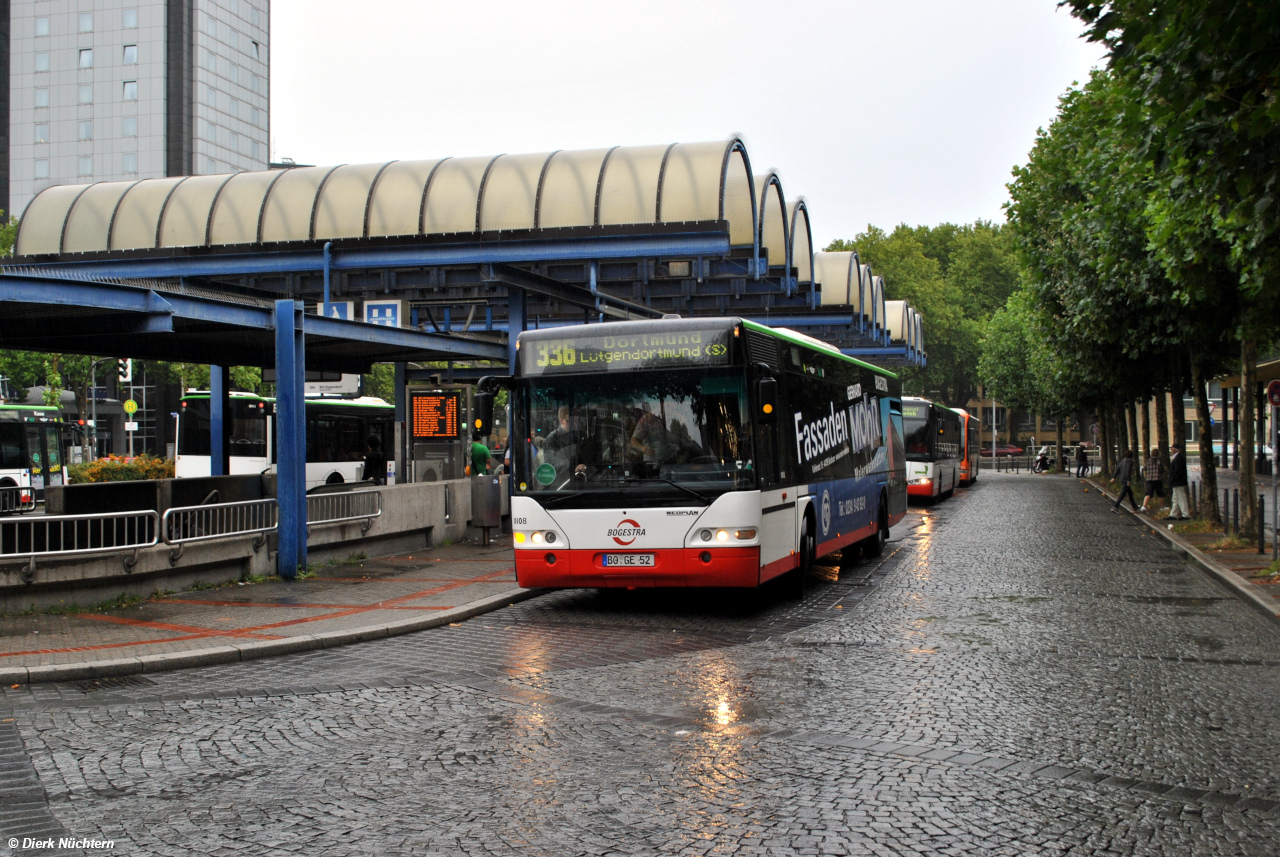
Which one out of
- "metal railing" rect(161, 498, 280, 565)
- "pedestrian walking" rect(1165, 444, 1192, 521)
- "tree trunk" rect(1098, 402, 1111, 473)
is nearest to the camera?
"metal railing" rect(161, 498, 280, 565)

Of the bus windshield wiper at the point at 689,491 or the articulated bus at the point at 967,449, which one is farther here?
the articulated bus at the point at 967,449

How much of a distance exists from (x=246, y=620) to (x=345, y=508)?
15.7 feet

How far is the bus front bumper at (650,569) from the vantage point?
1066 cm

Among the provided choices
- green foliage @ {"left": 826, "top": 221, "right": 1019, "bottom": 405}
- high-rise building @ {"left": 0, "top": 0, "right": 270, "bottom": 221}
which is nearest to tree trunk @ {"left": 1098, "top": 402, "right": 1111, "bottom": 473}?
green foliage @ {"left": 826, "top": 221, "right": 1019, "bottom": 405}

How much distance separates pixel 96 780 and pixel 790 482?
777 cm

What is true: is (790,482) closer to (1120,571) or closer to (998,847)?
(1120,571)

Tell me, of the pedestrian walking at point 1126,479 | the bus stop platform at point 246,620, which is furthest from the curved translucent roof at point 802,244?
the bus stop platform at point 246,620

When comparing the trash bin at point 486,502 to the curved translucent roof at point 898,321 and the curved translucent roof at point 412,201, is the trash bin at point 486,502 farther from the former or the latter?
the curved translucent roof at point 898,321

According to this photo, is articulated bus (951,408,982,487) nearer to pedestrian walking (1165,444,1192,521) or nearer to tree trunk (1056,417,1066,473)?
tree trunk (1056,417,1066,473)

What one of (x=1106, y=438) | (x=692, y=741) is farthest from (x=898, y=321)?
(x=692, y=741)

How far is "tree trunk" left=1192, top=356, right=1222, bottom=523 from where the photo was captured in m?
21.9

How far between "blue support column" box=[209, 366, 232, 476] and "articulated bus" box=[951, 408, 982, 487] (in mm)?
29529

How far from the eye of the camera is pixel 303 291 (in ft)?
90.7

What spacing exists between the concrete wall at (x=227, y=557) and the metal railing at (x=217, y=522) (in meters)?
0.09
